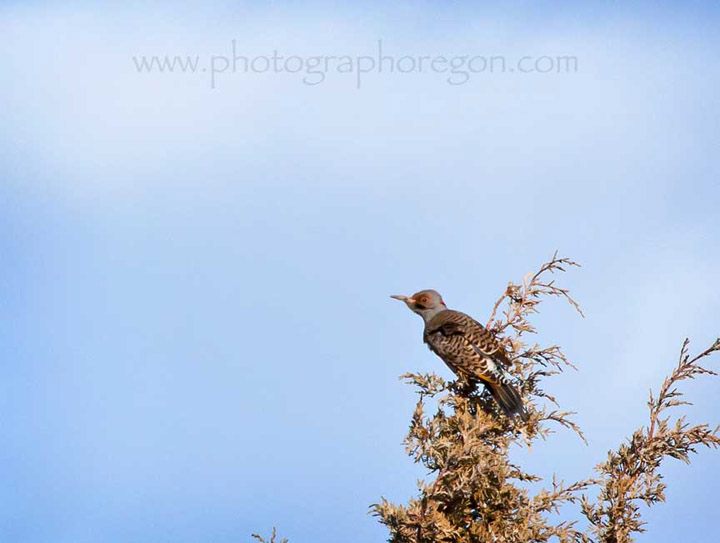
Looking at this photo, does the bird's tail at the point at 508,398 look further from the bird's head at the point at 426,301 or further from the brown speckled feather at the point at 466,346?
the bird's head at the point at 426,301

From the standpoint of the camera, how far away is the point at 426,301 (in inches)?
317

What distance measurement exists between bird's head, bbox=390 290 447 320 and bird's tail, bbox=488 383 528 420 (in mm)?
2029

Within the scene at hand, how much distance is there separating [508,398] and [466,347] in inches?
42.4

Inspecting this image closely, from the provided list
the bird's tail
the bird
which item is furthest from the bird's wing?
the bird's tail

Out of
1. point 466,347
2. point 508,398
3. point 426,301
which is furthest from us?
point 426,301

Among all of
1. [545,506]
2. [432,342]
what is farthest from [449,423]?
[432,342]

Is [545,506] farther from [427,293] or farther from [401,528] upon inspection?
[427,293]

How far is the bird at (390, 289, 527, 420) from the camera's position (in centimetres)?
604

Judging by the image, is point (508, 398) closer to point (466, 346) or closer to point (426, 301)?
point (466, 346)

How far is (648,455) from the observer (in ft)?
18.0

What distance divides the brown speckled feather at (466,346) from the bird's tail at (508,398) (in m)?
0.06

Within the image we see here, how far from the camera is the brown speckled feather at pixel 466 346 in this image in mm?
6391

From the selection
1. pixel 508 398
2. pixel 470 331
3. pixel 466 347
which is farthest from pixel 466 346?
pixel 508 398

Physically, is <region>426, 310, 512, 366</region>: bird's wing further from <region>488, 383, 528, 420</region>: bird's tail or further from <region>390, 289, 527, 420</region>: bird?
<region>488, 383, 528, 420</region>: bird's tail
